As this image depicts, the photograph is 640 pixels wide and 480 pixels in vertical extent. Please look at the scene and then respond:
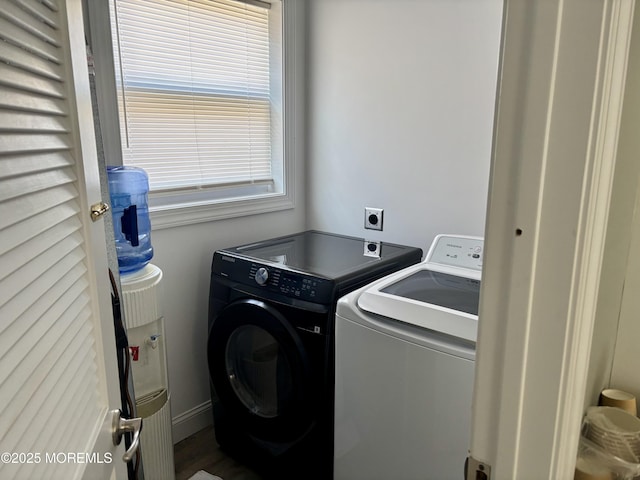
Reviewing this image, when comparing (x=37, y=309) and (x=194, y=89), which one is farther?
(x=194, y=89)

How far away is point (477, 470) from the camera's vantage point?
2.08ft

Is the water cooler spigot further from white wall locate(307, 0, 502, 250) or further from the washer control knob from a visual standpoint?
white wall locate(307, 0, 502, 250)

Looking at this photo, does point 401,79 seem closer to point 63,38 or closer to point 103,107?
point 103,107

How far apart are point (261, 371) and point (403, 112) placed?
4.03ft

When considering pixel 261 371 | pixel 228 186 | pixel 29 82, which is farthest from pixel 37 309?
pixel 228 186

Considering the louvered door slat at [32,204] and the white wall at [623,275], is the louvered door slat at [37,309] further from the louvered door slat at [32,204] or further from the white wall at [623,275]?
the white wall at [623,275]

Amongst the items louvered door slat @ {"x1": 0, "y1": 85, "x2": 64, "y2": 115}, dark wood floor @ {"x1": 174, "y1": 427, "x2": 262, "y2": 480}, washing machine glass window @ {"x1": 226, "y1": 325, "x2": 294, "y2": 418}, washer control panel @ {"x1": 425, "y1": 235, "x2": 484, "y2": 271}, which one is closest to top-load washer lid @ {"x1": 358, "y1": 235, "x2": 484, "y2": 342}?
washer control panel @ {"x1": 425, "y1": 235, "x2": 484, "y2": 271}

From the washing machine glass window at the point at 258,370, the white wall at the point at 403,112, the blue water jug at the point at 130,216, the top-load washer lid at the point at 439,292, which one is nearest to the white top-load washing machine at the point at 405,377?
the top-load washer lid at the point at 439,292

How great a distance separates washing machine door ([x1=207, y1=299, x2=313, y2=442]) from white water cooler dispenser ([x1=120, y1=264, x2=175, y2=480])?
28cm

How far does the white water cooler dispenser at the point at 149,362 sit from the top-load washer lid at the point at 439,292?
0.70 m

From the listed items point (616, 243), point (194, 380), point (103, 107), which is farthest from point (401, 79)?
point (194, 380)

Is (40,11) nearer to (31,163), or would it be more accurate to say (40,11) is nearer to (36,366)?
(31,163)

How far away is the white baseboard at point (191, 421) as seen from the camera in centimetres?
216

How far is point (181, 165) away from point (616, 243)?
1.74 meters
